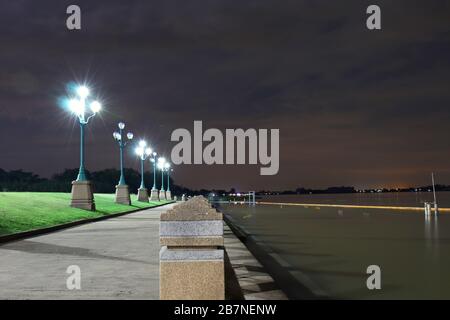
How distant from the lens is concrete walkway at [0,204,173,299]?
8.48m

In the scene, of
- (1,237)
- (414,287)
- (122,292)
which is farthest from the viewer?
(1,237)

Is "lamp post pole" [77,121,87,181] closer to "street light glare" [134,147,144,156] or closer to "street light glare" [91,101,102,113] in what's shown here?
"street light glare" [91,101,102,113]

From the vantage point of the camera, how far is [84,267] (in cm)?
1151

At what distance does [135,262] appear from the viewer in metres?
12.1

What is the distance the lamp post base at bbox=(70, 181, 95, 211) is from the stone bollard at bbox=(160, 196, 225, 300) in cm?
2927

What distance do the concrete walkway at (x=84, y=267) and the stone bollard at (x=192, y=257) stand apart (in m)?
Result: 1.58

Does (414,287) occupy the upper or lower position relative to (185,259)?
lower

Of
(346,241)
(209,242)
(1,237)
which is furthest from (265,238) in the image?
(209,242)

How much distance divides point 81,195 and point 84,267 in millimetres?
24247

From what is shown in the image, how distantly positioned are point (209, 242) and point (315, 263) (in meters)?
7.00

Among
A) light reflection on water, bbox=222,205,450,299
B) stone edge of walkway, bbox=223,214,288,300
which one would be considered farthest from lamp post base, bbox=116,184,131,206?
stone edge of walkway, bbox=223,214,288,300
